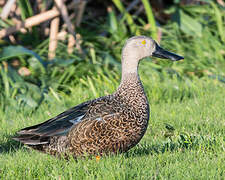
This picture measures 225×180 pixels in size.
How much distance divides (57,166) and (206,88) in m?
3.59

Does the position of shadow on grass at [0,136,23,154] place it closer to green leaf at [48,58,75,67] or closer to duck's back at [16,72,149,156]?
duck's back at [16,72,149,156]

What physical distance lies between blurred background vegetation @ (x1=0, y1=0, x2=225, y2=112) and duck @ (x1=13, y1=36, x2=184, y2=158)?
2.22 metres

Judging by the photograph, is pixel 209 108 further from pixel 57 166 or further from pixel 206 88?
pixel 57 166

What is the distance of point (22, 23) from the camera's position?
721 cm

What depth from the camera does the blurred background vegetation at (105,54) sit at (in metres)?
6.50

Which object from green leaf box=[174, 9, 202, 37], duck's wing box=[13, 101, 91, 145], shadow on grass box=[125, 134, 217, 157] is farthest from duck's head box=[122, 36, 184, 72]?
green leaf box=[174, 9, 202, 37]

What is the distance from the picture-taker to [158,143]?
4.32 meters

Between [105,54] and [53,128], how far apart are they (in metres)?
3.77

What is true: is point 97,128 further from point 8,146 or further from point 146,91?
point 146,91

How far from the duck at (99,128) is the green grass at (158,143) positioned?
10cm

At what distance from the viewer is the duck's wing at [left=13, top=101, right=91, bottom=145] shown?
380cm

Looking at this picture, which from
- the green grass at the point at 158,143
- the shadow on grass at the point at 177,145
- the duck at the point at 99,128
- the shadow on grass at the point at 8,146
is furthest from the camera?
the shadow on grass at the point at 8,146

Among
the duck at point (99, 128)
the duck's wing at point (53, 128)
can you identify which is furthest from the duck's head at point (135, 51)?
the duck's wing at point (53, 128)

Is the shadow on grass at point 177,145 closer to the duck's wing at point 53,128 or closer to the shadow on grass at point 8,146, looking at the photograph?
the duck's wing at point 53,128
